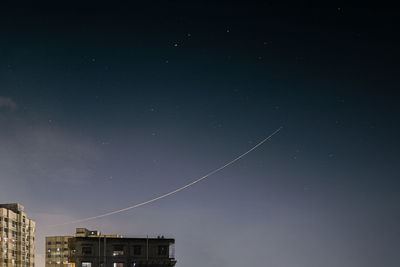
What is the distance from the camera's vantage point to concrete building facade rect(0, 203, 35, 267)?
16375 centimetres

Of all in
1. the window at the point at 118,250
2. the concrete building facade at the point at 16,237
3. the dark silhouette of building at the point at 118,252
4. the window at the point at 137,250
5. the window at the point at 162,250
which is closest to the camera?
the dark silhouette of building at the point at 118,252

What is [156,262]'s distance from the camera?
92812 millimetres

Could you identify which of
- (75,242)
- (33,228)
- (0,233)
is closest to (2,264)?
(0,233)

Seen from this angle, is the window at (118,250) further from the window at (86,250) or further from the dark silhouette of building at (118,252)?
→ the window at (86,250)

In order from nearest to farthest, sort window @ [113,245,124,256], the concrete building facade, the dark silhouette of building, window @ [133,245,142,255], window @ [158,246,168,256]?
the dark silhouette of building < window @ [113,245,124,256] < window @ [133,245,142,255] < window @ [158,246,168,256] < the concrete building facade

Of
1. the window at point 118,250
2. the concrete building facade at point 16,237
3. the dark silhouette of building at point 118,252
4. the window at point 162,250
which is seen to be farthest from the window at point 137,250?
the concrete building facade at point 16,237

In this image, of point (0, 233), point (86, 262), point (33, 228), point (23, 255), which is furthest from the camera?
point (33, 228)

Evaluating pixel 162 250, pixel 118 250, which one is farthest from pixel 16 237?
pixel 162 250

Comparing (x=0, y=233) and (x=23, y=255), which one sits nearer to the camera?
(x=0, y=233)

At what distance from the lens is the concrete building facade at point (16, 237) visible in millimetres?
163750

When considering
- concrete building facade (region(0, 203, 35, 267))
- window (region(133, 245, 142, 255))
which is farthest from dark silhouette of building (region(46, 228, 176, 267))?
concrete building facade (region(0, 203, 35, 267))

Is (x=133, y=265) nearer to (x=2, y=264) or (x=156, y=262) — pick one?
(x=156, y=262)

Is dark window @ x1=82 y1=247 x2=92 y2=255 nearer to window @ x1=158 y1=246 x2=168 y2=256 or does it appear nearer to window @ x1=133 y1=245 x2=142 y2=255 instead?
window @ x1=133 y1=245 x2=142 y2=255

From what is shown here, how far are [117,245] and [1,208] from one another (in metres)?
86.6
